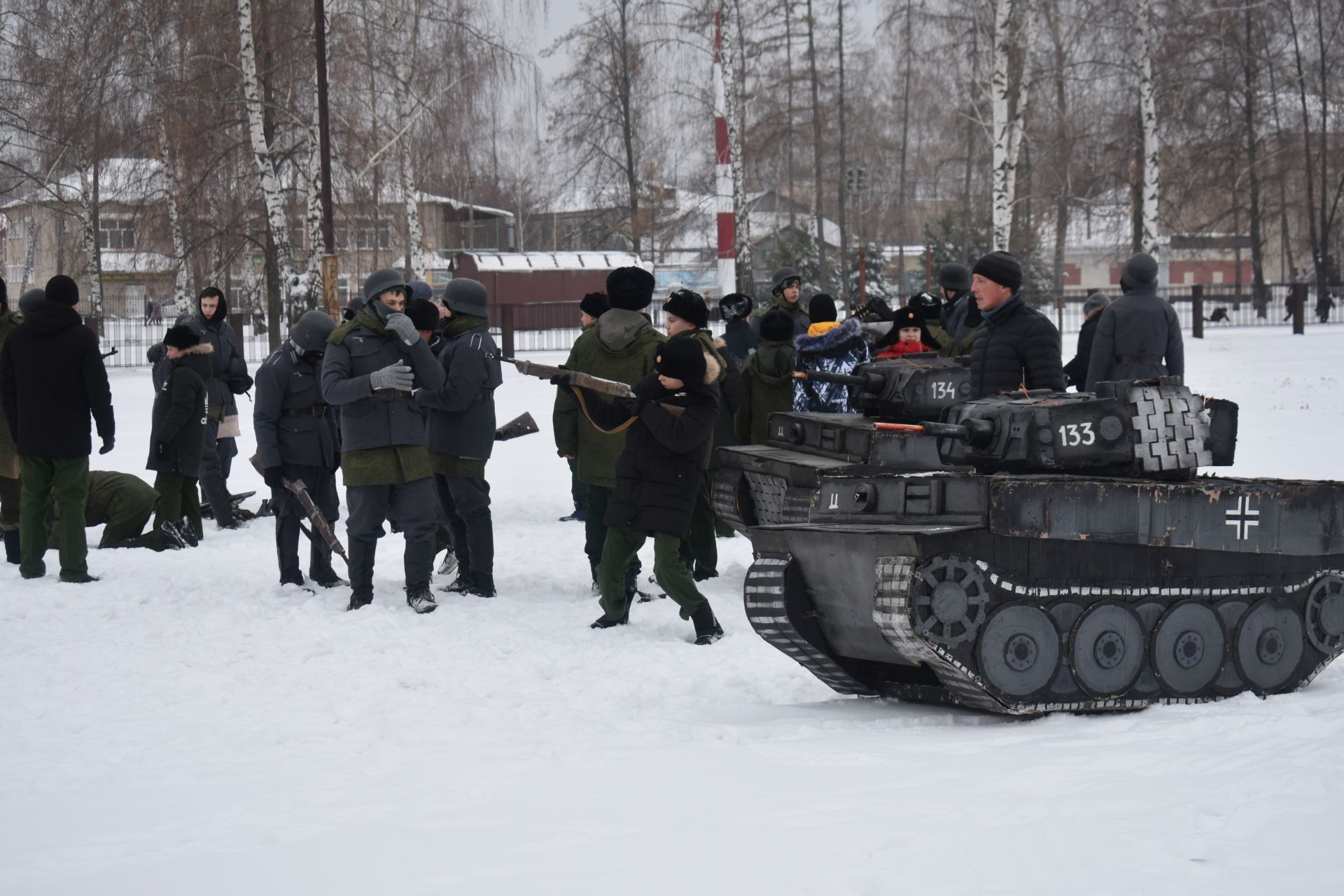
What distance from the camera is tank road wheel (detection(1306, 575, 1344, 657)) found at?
22.7ft

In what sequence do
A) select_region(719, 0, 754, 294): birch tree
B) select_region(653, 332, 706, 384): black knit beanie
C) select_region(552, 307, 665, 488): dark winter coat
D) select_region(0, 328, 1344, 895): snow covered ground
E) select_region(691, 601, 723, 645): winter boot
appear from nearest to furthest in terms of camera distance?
select_region(0, 328, 1344, 895): snow covered ground < select_region(653, 332, 706, 384): black knit beanie < select_region(691, 601, 723, 645): winter boot < select_region(552, 307, 665, 488): dark winter coat < select_region(719, 0, 754, 294): birch tree

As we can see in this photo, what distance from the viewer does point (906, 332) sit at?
10562mm

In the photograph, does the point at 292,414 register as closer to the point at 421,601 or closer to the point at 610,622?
the point at 421,601

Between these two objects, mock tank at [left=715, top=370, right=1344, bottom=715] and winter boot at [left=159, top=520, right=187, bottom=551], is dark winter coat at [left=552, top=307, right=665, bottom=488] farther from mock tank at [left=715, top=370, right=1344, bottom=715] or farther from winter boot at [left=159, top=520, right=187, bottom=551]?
winter boot at [left=159, top=520, right=187, bottom=551]

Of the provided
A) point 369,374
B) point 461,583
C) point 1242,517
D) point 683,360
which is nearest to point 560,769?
point 683,360

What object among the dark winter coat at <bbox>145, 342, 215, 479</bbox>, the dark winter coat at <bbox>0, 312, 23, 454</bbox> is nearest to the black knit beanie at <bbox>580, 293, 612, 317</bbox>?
the dark winter coat at <bbox>145, 342, 215, 479</bbox>

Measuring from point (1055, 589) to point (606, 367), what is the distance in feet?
10.8

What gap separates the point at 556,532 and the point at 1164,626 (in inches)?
232

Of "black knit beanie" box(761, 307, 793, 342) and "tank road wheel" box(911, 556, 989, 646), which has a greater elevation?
"black knit beanie" box(761, 307, 793, 342)

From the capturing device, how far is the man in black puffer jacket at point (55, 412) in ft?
30.1

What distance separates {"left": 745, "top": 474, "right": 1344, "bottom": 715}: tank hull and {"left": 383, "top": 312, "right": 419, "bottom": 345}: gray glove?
264 centimetres

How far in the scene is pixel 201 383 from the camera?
10914mm

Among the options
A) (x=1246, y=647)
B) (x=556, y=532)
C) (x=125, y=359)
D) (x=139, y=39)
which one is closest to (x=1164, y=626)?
(x=1246, y=647)

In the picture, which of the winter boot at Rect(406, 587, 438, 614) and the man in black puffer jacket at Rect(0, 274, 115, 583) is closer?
the winter boot at Rect(406, 587, 438, 614)
